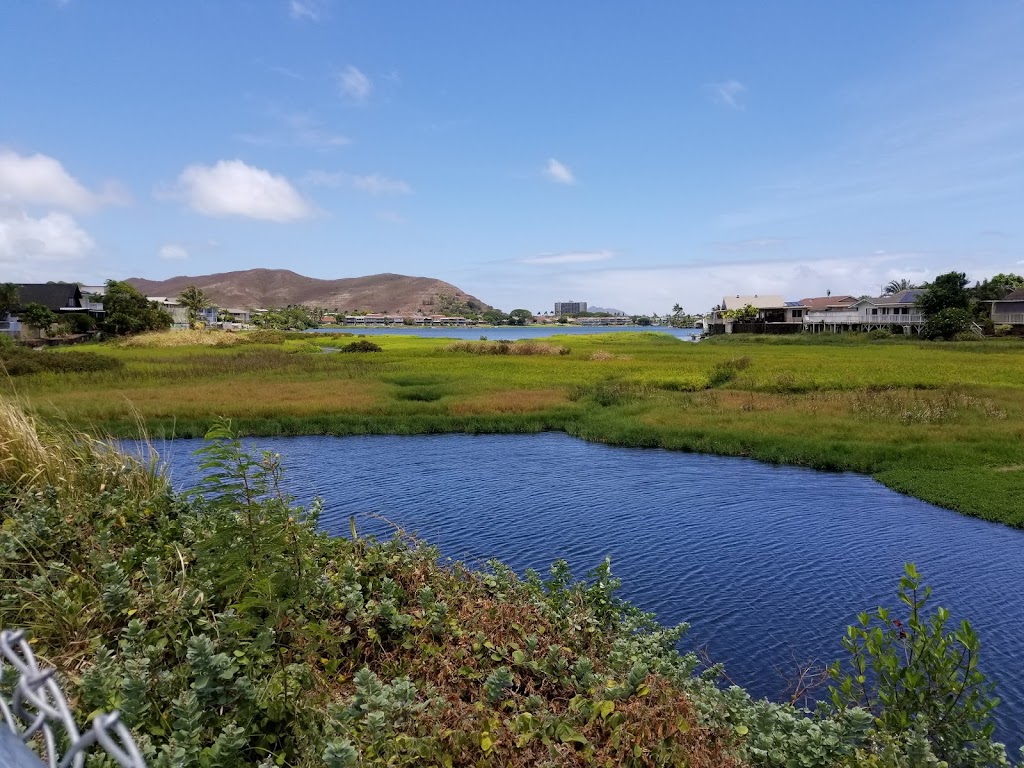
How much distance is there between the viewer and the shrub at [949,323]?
85.2 meters

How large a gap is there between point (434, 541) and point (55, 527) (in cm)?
852

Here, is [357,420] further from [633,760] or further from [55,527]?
[633,760]

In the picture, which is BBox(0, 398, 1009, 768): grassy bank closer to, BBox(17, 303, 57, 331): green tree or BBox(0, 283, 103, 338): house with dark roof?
BBox(17, 303, 57, 331): green tree

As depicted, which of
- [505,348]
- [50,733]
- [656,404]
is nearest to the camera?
[50,733]

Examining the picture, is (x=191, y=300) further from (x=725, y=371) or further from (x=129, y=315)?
(x=725, y=371)

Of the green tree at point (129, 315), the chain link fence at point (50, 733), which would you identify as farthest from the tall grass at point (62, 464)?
the green tree at point (129, 315)

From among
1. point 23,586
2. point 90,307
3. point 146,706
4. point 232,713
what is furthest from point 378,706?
point 90,307

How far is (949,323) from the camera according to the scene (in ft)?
281

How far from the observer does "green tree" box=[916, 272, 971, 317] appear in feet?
298

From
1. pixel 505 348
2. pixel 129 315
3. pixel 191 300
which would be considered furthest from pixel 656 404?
pixel 191 300

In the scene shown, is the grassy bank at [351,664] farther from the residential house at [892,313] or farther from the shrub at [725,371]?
the residential house at [892,313]

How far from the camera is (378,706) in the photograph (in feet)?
16.2

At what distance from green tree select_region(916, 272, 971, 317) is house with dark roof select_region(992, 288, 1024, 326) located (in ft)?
13.3

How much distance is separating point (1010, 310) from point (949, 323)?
13.4m
